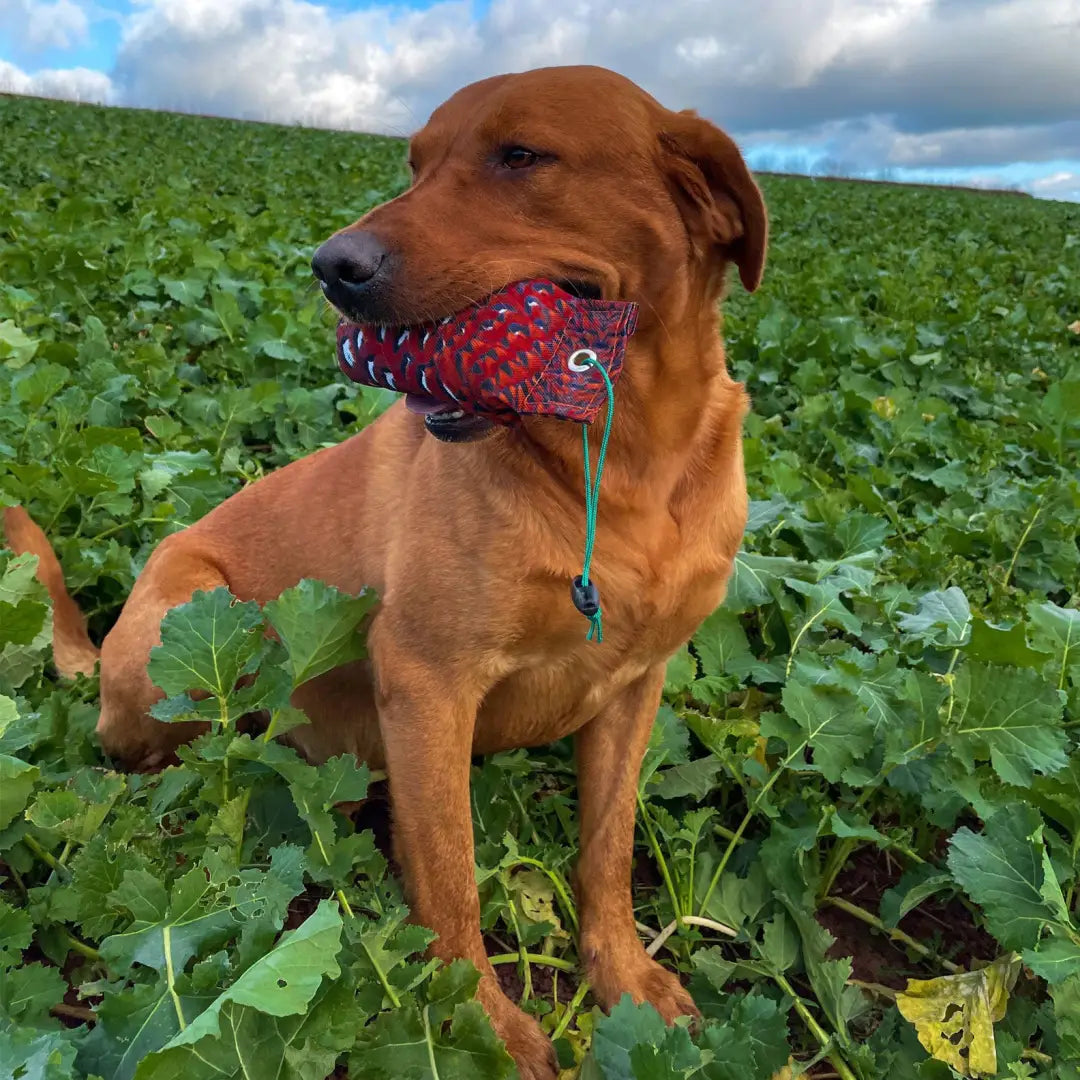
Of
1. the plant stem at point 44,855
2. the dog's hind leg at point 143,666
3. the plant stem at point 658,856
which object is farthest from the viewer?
the dog's hind leg at point 143,666

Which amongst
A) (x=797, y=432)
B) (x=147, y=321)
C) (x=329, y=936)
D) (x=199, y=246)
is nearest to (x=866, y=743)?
(x=329, y=936)

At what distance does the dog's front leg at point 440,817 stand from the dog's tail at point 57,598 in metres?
1.45

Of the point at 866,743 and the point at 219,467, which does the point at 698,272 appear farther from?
the point at 219,467

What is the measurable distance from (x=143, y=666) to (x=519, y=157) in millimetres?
1707

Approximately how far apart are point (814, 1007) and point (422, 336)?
6.11 ft

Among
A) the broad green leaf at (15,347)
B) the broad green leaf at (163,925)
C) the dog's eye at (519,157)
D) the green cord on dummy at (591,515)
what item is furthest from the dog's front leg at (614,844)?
the broad green leaf at (15,347)

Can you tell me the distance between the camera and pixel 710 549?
2182mm

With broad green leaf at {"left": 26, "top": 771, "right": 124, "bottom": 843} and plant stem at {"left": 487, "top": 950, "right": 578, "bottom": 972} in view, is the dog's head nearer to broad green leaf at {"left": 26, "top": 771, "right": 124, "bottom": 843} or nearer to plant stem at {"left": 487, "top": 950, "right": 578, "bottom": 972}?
broad green leaf at {"left": 26, "top": 771, "right": 124, "bottom": 843}

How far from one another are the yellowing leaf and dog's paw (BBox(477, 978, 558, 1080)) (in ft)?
2.68

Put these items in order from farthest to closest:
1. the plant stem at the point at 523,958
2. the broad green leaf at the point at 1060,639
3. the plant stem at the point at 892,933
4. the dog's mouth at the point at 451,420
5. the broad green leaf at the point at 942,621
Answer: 1. the broad green leaf at the point at 942,621
2. the broad green leaf at the point at 1060,639
3. the plant stem at the point at 892,933
4. the plant stem at the point at 523,958
5. the dog's mouth at the point at 451,420

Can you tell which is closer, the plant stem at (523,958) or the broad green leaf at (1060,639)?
the plant stem at (523,958)

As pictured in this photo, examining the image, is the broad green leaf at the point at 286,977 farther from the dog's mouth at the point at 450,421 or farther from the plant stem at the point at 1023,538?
the plant stem at the point at 1023,538

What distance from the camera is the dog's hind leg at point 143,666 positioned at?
2559mm

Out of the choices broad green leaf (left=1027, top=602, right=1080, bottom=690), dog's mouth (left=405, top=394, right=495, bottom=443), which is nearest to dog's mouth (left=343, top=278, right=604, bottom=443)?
dog's mouth (left=405, top=394, right=495, bottom=443)
